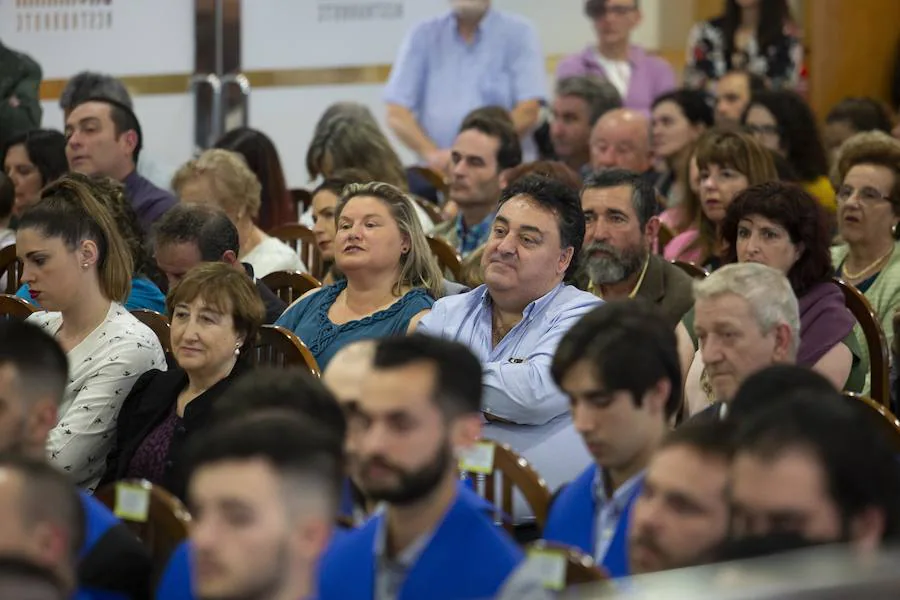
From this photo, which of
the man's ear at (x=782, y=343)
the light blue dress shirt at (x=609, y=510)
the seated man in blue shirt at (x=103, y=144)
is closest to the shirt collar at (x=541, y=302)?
the man's ear at (x=782, y=343)

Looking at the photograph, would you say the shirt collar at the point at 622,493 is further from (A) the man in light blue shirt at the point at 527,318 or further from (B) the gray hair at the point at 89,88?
(B) the gray hair at the point at 89,88

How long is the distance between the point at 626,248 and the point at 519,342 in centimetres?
82

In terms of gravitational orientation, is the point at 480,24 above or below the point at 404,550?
above

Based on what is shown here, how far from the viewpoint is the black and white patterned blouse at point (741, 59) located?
776 cm

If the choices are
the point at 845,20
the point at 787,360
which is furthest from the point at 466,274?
the point at 845,20

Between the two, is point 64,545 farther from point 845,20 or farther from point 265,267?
point 845,20

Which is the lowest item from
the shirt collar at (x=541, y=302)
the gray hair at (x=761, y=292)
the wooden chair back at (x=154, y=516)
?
the wooden chair back at (x=154, y=516)

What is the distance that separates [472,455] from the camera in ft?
8.96

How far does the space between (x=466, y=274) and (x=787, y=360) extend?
5.07 ft

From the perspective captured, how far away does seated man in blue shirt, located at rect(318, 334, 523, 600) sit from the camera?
218cm

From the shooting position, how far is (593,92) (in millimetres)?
6852

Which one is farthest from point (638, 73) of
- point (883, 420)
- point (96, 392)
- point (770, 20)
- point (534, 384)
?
point (883, 420)

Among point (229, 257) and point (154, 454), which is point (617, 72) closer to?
point (229, 257)

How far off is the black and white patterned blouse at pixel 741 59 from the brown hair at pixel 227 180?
3.21 meters
